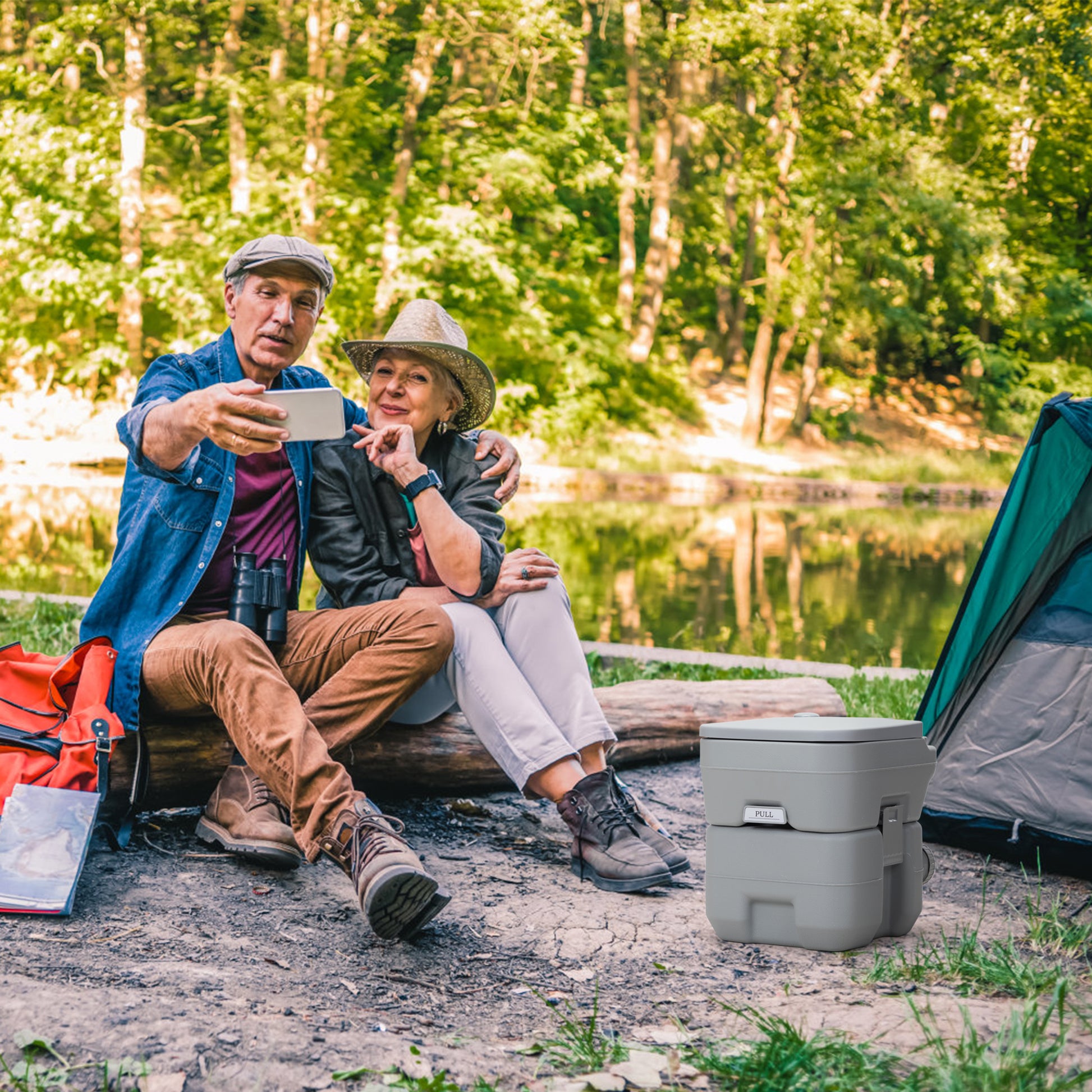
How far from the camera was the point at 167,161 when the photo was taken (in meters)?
23.5

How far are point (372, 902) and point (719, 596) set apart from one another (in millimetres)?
7490

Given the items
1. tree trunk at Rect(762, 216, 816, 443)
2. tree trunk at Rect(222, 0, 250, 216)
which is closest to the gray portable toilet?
tree trunk at Rect(222, 0, 250, 216)

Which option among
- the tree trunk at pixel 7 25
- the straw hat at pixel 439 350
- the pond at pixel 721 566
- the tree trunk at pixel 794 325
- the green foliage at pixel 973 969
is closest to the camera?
the green foliage at pixel 973 969

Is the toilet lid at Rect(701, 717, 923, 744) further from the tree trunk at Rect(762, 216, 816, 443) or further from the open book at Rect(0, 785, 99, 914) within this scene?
the tree trunk at Rect(762, 216, 816, 443)

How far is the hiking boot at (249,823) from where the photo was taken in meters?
2.96

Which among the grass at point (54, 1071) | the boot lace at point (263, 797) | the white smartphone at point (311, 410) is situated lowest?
the boot lace at point (263, 797)

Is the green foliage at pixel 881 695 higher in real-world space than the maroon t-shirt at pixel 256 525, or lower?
lower

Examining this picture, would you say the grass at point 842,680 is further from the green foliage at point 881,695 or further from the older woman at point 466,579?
the older woman at point 466,579

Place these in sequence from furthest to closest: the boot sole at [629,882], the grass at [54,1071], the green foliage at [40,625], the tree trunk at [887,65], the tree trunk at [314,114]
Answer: the tree trunk at [887,65] → the tree trunk at [314,114] → the green foliage at [40,625] → the boot sole at [629,882] → the grass at [54,1071]

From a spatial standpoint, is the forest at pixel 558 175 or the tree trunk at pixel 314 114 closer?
the tree trunk at pixel 314 114

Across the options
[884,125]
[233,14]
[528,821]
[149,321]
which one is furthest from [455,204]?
[528,821]

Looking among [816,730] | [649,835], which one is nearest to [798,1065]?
[816,730]

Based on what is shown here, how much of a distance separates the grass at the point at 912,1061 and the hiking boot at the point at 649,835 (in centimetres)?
106

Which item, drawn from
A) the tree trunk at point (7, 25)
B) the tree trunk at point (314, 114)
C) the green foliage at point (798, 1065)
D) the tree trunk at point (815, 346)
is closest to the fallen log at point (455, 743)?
the green foliage at point (798, 1065)
